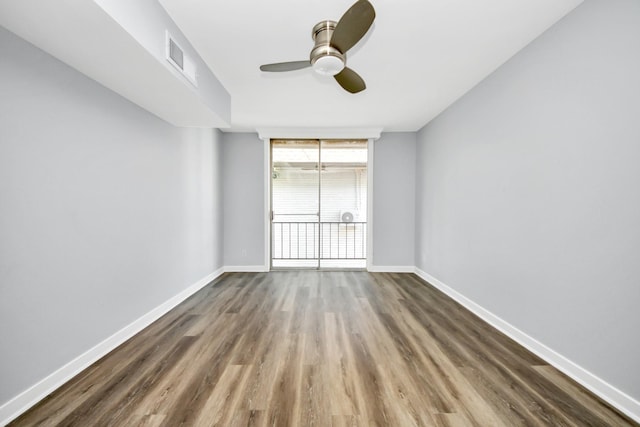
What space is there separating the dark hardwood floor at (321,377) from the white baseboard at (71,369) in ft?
0.18

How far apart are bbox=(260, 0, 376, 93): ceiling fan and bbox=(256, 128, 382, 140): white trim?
94.0 inches

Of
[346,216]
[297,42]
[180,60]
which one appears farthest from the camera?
[346,216]

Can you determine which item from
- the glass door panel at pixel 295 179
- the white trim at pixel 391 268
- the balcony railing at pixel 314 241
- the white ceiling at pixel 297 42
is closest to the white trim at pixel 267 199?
the glass door panel at pixel 295 179

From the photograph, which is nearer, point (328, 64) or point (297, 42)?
point (328, 64)

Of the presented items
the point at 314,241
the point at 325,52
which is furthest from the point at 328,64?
the point at 314,241

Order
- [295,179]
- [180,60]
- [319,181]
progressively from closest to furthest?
[180,60] < [319,181] < [295,179]

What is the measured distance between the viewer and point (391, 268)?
459cm

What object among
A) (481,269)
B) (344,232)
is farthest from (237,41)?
(344,232)

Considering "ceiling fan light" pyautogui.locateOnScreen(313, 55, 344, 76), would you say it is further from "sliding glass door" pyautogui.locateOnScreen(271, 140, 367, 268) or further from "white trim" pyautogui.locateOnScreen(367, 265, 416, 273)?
"white trim" pyautogui.locateOnScreen(367, 265, 416, 273)

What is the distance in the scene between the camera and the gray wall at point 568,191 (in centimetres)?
143

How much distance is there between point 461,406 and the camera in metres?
1.47

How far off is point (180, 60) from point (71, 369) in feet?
7.49

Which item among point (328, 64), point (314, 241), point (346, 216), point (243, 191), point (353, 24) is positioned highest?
point (353, 24)

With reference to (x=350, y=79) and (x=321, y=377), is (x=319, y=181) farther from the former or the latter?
(x=321, y=377)
